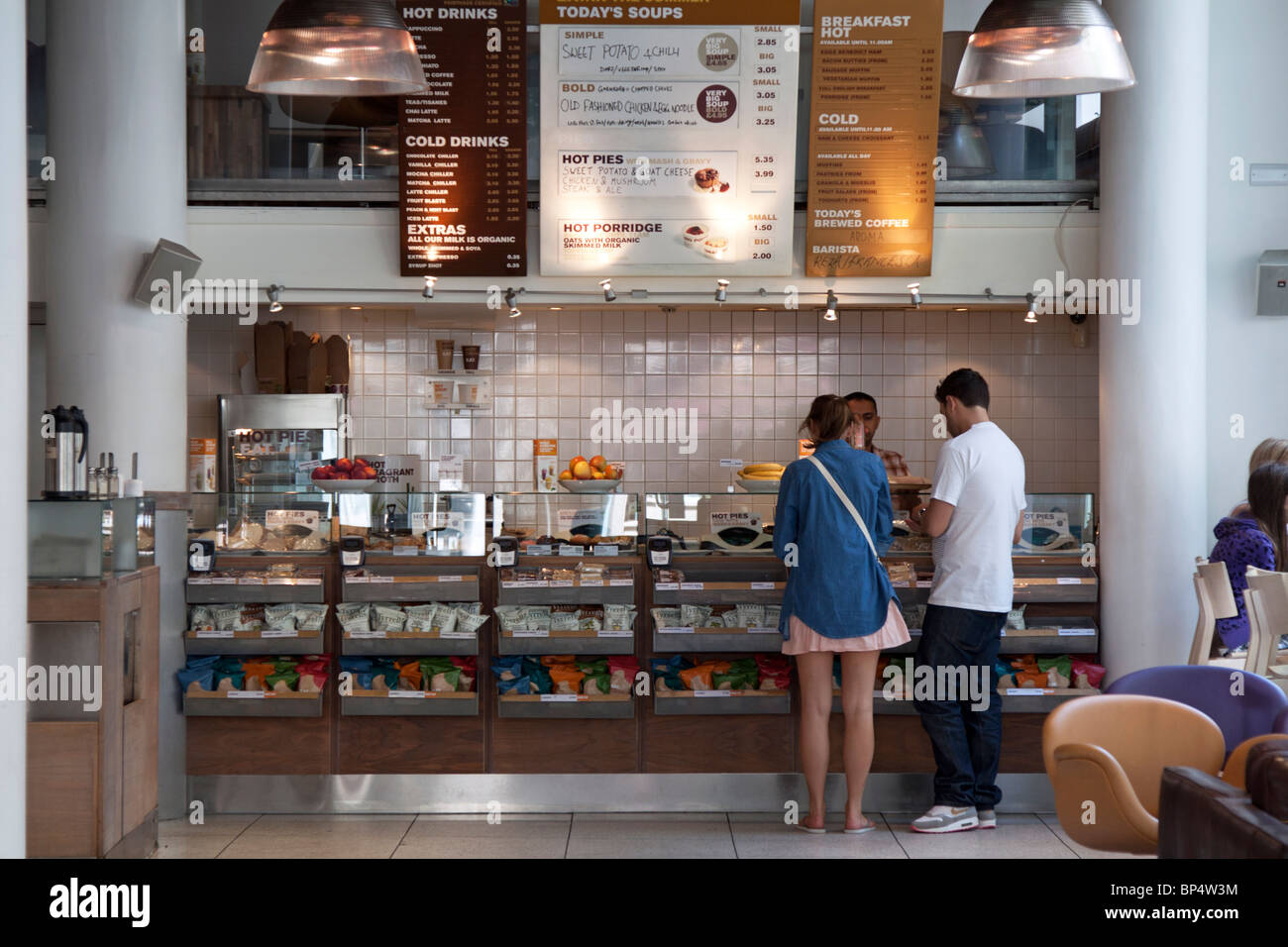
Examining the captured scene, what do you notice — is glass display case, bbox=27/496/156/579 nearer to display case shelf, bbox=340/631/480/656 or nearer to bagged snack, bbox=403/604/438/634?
display case shelf, bbox=340/631/480/656

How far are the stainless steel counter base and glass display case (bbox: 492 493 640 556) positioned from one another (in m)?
0.98

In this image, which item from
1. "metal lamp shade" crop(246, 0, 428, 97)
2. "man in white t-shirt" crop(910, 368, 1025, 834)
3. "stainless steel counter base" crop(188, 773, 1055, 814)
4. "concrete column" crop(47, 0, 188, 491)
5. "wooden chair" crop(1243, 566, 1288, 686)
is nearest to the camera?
"metal lamp shade" crop(246, 0, 428, 97)

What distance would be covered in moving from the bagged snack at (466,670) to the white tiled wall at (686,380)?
2389mm

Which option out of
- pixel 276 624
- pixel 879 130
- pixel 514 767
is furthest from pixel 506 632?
pixel 879 130

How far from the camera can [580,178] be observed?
5461 millimetres

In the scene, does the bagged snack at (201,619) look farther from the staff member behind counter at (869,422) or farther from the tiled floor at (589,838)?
the staff member behind counter at (869,422)

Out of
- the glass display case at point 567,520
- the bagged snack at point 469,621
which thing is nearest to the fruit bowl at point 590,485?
the glass display case at point 567,520

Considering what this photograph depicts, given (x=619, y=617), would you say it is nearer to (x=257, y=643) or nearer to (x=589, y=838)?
(x=589, y=838)

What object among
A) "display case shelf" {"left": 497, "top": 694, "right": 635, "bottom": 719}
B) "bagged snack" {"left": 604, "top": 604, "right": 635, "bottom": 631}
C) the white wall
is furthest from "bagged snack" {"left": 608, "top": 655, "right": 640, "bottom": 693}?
the white wall

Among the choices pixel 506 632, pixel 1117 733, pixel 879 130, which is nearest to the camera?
pixel 1117 733

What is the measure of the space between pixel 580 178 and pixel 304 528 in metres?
2.02

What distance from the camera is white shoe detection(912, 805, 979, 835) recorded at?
4688 mm

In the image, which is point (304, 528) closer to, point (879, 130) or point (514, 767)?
point (514, 767)

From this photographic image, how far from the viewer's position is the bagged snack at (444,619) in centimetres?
490
